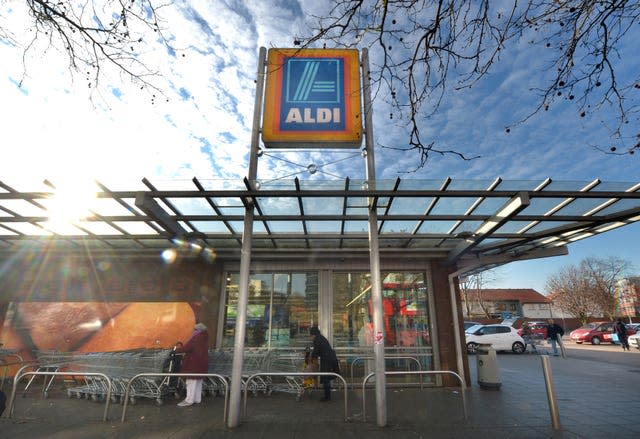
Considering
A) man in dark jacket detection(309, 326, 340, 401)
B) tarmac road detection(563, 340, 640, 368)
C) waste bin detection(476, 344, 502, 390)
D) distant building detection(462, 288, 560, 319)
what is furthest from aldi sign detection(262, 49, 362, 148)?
distant building detection(462, 288, 560, 319)

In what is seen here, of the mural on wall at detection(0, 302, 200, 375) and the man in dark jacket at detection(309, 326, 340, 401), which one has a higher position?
the mural on wall at detection(0, 302, 200, 375)

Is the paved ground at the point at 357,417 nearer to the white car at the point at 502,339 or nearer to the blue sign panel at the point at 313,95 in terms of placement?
the blue sign panel at the point at 313,95

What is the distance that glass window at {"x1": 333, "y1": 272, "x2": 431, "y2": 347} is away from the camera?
9.33 metres

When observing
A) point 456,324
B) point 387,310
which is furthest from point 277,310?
point 456,324

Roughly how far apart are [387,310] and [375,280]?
4.24m

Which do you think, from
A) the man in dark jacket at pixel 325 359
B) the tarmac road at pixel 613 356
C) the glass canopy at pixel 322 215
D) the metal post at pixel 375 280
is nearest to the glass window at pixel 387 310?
the glass canopy at pixel 322 215

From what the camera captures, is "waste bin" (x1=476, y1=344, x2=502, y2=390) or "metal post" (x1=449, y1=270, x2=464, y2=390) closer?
"waste bin" (x1=476, y1=344, x2=502, y2=390)

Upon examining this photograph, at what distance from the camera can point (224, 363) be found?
8211mm

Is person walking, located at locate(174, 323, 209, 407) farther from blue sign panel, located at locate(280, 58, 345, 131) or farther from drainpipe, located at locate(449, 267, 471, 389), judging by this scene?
drainpipe, located at locate(449, 267, 471, 389)

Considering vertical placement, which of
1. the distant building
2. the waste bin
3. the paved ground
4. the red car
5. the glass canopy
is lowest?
the paved ground

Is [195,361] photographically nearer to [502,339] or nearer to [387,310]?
[387,310]

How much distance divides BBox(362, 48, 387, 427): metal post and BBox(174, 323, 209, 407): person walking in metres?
3.87

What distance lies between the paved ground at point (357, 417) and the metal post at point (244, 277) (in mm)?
412

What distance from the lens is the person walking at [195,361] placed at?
6.93 m
